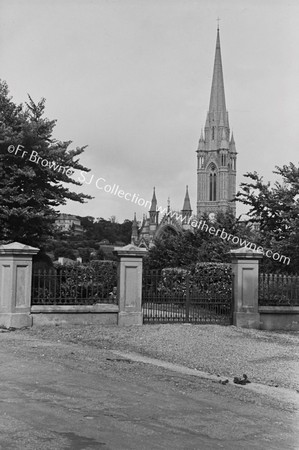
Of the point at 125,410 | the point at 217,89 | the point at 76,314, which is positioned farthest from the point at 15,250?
the point at 217,89

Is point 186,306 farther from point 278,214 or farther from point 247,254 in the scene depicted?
point 278,214

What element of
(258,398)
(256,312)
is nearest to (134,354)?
(258,398)

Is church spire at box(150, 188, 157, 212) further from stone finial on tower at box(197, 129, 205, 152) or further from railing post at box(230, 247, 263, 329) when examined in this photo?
railing post at box(230, 247, 263, 329)

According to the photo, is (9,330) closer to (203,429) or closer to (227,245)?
(203,429)

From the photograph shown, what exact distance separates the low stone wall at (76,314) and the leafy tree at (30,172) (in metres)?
5.49

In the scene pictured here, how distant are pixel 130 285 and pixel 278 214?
8.02 meters

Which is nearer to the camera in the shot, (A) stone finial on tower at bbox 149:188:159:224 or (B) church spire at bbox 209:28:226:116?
(B) church spire at bbox 209:28:226:116

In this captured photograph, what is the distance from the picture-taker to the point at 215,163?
117688mm

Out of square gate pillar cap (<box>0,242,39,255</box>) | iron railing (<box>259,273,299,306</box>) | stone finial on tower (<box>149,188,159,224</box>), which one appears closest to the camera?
square gate pillar cap (<box>0,242,39,255</box>)

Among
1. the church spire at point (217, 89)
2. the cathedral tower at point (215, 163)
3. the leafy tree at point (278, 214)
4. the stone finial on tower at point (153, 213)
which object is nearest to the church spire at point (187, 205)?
the cathedral tower at point (215, 163)

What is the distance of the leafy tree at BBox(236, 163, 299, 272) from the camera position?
1791cm

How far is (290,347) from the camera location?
11102 mm

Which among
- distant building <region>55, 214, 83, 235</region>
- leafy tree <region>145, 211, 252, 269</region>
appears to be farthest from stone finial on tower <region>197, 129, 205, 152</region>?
leafy tree <region>145, 211, 252, 269</region>

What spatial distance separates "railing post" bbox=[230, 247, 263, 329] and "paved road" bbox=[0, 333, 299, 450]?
17.9 feet
